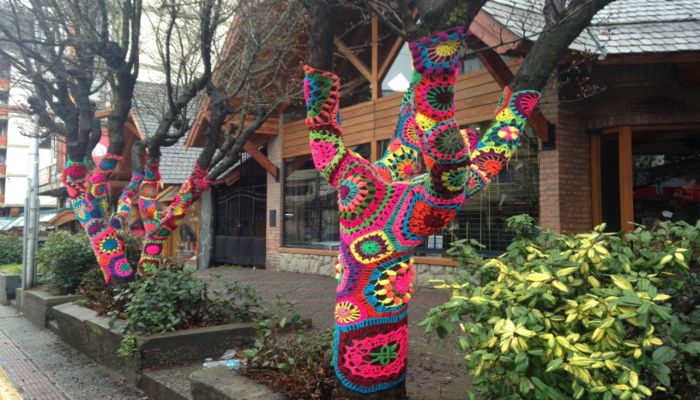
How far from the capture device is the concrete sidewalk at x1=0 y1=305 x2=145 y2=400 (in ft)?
15.6

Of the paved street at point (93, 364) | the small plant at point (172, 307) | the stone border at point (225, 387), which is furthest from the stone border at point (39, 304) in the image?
the stone border at point (225, 387)

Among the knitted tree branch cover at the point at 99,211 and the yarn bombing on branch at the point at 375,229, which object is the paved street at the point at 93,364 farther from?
the knitted tree branch cover at the point at 99,211

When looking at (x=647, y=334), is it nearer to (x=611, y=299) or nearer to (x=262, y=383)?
(x=611, y=299)

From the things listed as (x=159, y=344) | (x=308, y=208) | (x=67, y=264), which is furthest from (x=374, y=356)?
(x=308, y=208)

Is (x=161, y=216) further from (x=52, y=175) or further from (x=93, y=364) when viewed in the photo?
(x=52, y=175)

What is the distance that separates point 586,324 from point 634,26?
693 centimetres

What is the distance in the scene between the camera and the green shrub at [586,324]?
1.91 m

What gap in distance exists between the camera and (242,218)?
15.6 m

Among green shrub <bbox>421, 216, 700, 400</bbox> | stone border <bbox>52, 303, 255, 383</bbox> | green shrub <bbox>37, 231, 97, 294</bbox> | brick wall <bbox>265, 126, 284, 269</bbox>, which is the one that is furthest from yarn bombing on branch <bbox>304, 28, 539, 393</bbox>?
brick wall <bbox>265, 126, 284, 269</bbox>

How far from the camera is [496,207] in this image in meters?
8.57

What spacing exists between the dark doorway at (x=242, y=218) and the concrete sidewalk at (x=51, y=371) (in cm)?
739

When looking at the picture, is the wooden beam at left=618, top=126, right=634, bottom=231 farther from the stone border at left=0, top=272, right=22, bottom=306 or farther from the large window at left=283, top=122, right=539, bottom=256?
the stone border at left=0, top=272, right=22, bottom=306

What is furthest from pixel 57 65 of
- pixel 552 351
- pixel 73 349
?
pixel 552 351

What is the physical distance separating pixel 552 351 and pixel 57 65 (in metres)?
7.32
